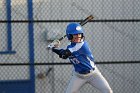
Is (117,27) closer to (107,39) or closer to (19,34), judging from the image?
(107,39)

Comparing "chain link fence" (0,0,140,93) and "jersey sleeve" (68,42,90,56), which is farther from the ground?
"jersey sleeve" (68,42,90,56)

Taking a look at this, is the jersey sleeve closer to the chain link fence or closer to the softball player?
the softball player

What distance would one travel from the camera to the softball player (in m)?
6.75

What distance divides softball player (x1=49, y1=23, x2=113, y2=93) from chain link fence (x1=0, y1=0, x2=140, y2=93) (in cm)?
216

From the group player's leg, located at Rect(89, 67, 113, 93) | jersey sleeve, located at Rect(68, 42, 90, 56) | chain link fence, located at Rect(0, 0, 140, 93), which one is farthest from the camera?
chain link fence, located at Rect(0, 0, 140, 93)

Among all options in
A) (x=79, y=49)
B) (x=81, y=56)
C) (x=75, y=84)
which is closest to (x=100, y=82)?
(x=75, y=84)

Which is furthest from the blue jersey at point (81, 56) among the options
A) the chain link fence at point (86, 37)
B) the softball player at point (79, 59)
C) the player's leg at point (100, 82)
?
the chain link fence at point (86, 37)

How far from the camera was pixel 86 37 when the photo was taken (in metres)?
9.28

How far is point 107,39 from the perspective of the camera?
9.29m

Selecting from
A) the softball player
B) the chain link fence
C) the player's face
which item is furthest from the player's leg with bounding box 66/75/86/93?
the chain link fence

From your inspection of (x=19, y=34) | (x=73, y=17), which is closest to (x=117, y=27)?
(x=73, y=17)

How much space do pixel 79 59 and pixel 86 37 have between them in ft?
8.29

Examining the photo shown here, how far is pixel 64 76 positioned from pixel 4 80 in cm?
113

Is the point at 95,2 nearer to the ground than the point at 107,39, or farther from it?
farther from it
